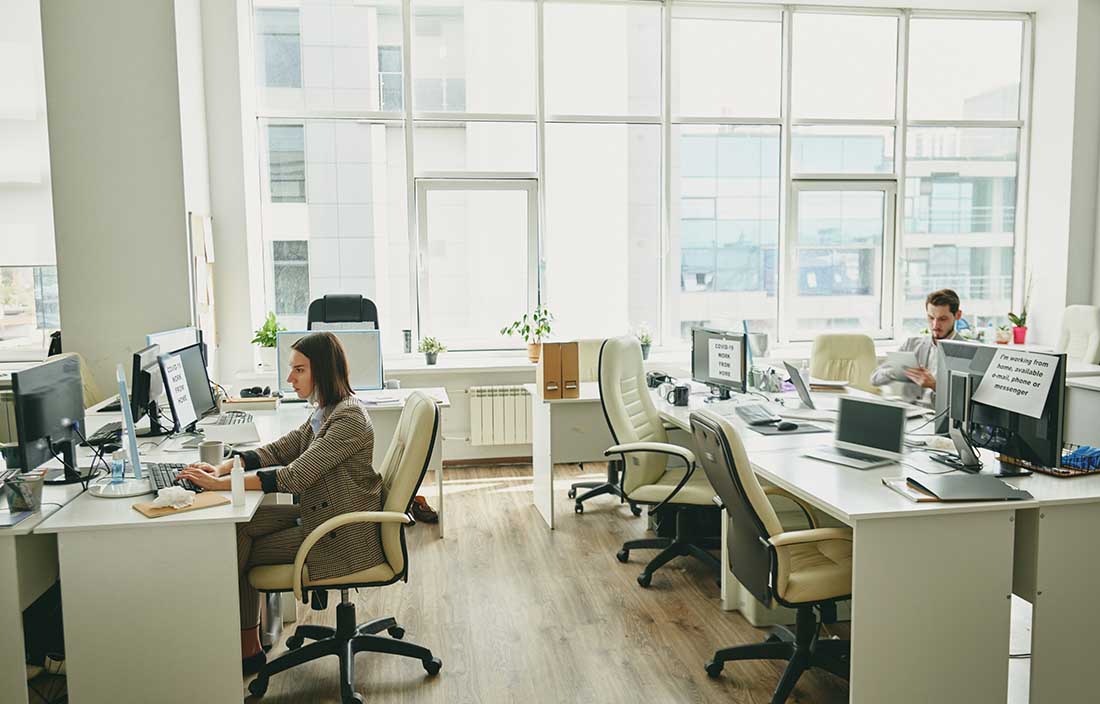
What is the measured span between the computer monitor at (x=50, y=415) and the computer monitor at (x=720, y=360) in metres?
3.17

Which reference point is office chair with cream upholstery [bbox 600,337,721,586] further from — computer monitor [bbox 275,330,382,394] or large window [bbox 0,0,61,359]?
large window [bbox 0,0,61,359]

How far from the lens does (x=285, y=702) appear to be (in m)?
3.06

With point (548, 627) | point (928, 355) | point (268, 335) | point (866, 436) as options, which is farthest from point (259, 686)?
point (928, 355)

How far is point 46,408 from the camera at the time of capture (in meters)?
2.98

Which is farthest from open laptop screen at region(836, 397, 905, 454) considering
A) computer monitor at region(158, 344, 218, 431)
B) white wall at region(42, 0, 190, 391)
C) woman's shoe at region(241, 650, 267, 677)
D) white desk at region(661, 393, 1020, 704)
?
white wall at region(42, 0, 190, 391)

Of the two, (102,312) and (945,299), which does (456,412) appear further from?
(945,299)

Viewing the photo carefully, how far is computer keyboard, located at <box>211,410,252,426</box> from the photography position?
4236mm

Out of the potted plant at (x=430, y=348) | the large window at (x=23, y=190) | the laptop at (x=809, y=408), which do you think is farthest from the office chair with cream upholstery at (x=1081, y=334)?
the large window at (x=23, y=190)

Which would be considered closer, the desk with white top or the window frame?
the desk with white top

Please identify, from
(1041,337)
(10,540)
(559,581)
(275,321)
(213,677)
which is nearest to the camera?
(10,540)

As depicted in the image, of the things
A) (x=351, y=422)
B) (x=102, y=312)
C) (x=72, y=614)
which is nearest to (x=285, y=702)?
(x=72, y=614)

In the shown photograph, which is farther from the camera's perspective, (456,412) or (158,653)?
(456,412)

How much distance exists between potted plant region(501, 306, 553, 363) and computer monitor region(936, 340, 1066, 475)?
11.9 ft

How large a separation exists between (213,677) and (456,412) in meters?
4.02
